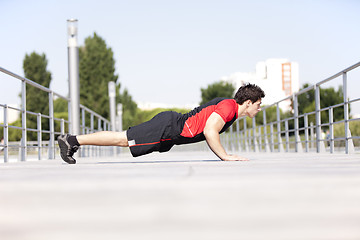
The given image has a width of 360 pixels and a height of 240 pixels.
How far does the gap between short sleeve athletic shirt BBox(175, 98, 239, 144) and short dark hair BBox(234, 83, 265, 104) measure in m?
0.06

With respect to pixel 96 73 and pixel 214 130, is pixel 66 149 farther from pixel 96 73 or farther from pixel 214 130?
pixel 96 73

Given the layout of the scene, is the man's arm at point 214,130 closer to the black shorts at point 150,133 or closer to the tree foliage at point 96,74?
the black shorts at point 150,133

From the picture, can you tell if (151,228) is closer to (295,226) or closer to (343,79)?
(295,226)

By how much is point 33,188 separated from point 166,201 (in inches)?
12.5

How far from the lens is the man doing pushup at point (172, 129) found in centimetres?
287

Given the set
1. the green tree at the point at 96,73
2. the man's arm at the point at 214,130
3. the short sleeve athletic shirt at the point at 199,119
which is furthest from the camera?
the green tree at the point at 96,73

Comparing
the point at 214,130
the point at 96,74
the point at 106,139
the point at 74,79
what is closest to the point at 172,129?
the point at 214,130

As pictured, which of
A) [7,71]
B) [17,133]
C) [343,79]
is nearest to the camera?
[7,71]

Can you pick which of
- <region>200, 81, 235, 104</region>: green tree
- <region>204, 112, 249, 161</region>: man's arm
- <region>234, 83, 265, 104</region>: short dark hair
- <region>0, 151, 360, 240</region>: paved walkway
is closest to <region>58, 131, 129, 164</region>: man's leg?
<region>204, 112, 249, 161</region>: man's arm

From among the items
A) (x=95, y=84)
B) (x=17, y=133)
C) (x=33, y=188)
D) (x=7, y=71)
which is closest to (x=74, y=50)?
(x=7, y=71)

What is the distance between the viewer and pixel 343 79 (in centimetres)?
397

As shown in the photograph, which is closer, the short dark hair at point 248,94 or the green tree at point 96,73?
the short dark hair at point 248,94

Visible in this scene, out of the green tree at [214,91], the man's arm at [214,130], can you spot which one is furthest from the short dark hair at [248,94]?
the green tree at [214,91]

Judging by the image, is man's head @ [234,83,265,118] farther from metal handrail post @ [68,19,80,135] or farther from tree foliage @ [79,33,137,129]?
tree foliage @ [79,33,137,129]
